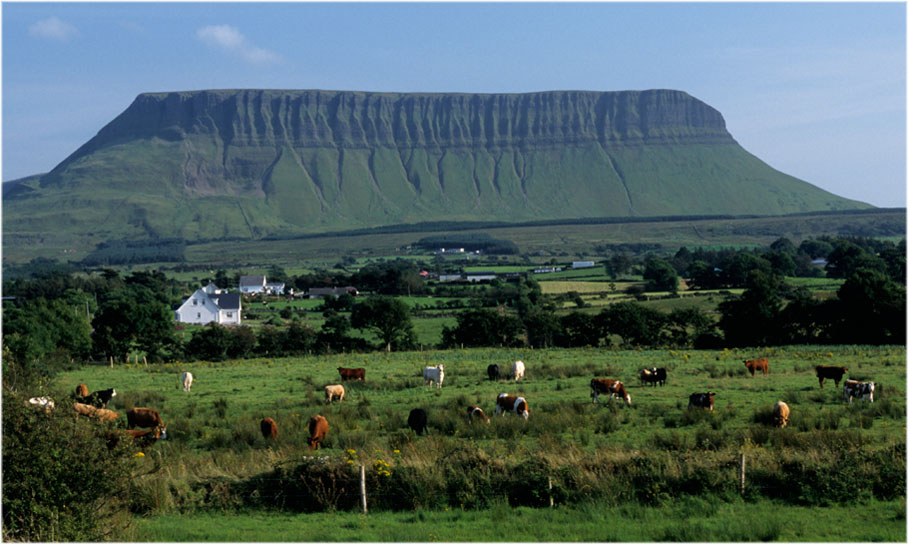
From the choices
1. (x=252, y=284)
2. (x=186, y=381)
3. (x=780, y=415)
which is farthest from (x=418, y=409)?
(x=252, y=284)

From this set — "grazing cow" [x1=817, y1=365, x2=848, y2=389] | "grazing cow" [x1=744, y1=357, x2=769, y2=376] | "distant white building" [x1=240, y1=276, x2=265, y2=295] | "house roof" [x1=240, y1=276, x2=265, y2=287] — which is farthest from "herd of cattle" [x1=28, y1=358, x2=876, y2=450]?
"house roof" [x1=240, y1=276, x2=265, y2=287]

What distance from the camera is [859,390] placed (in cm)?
2556

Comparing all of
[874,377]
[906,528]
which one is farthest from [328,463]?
[874,377]

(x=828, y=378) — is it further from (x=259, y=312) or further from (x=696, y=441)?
(x=259, y=312)

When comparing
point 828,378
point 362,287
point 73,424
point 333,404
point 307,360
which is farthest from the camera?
point 362,287

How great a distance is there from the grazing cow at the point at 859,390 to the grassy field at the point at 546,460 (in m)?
0.35

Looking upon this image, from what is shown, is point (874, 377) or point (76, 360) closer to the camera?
point (874, 377)

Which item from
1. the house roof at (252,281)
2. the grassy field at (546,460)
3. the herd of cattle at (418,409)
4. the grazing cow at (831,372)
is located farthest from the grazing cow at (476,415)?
the house roof at (252,281)

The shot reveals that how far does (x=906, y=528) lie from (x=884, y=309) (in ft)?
163

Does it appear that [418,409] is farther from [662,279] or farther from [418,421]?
[662,279]

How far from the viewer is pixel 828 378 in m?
31.8

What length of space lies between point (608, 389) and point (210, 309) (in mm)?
79205

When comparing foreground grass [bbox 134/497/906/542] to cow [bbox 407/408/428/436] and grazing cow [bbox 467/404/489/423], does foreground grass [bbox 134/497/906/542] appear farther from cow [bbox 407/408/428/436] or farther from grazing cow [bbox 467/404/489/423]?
grazing cow [bbox 467/404/489/423]

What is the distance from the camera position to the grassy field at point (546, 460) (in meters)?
14.6
